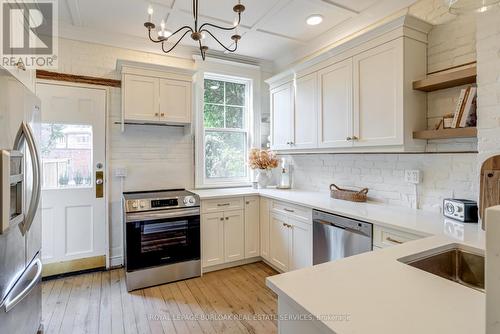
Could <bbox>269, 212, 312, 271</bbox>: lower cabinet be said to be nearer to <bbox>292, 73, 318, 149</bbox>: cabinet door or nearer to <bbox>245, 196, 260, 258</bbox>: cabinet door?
<bbox>245, 196, 260, 258</bbox>: cabinet door

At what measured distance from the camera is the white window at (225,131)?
147 inches

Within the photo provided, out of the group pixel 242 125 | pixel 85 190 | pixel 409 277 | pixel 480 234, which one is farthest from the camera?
pixel 242 125

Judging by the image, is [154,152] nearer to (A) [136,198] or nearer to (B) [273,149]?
(A) [136,198]

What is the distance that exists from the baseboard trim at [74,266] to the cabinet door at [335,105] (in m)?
2.86

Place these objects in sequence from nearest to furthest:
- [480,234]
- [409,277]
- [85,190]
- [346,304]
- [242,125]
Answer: [346,304] → [409,277] → [480,234] → [85,190] → [242,125]

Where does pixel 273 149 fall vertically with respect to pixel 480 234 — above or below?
above

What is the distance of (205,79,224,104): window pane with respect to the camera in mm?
3752

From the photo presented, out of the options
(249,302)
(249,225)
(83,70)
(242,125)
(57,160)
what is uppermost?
(83,70)

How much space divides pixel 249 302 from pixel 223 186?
5.48 ft

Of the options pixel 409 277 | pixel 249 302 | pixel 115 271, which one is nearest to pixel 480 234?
pixel 409 277

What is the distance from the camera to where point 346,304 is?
2.68 feet

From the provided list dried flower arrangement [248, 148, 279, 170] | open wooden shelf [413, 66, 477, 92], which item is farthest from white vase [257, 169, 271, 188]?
open wooden shelf [413, 66, 477, 92]

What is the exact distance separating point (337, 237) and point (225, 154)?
6.92ft

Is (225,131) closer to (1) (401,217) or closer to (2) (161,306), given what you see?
(2) (161,306)
